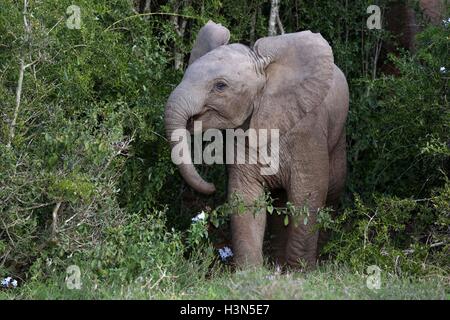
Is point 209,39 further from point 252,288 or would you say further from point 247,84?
point 252,288

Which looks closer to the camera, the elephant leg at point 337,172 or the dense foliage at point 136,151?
the dense foliage at point 136,151

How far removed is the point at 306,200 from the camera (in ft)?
31.0

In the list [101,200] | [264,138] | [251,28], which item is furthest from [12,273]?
[251,28]

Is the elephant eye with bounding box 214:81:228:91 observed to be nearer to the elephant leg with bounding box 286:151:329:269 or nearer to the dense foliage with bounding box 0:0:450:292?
the dense foliage with bounding box 0:0:450:292

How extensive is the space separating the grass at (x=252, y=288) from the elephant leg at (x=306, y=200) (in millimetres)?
1205

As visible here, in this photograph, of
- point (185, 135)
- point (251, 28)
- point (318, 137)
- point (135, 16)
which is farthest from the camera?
point (251, 28)

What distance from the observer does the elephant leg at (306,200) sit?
9.57 meters

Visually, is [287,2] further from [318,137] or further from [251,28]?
[318,137]

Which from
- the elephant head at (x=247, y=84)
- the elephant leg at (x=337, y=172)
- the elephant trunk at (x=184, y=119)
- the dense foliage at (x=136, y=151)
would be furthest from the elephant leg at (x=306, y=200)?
the elephant trunk at (x=184, y=119)

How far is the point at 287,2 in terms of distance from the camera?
481 inches

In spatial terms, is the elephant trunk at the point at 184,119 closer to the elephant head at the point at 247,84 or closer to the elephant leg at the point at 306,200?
the elephant head at the point at 247,84

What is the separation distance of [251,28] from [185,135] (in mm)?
3259
